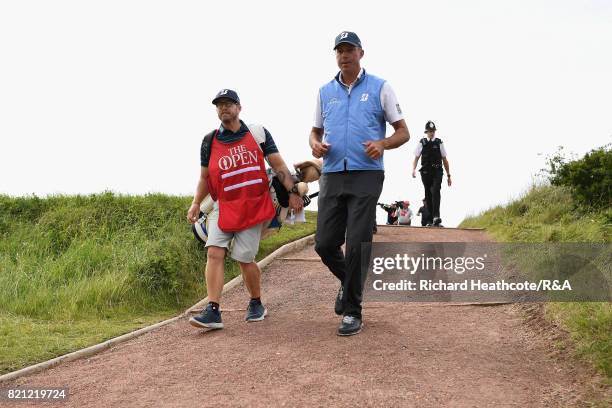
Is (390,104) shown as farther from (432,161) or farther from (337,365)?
(432,161)

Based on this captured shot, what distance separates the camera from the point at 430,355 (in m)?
5.60

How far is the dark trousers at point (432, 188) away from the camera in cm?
1473

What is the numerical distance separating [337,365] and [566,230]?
579cm

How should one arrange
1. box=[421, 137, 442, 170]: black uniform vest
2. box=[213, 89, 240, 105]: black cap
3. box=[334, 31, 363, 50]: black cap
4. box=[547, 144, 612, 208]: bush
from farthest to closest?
box=[421, 137, 442, 170]: black uniform vest
box=[547, 144, 612, 208]: bush
box=[213, 89, 240, 105]: black cap
box=[334, 31, 363, 50]: black cap

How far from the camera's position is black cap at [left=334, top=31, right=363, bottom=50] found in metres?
5.87

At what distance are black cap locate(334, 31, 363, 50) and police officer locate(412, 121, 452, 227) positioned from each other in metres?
9.06

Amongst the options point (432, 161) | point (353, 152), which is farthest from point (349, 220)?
point (432, 161)

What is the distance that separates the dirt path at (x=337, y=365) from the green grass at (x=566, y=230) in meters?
0.24

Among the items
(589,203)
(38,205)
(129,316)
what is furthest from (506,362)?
(38,205)

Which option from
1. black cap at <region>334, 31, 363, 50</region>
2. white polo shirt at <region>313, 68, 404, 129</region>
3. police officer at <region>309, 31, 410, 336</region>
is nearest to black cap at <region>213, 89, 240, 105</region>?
police officer at <region>309, 31, 410, 336</region>

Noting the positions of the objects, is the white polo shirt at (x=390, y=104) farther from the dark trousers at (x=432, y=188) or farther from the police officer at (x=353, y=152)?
the dark trousers at (x=432, y=188)

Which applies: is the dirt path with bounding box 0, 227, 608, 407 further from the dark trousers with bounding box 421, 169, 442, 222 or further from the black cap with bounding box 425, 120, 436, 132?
the black cap with bounding box 425, 120, 436, 132

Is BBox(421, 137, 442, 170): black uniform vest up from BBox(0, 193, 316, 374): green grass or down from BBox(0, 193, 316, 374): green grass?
up

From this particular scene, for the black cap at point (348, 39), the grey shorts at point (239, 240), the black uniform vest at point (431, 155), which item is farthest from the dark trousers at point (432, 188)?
the black cap at point (348, 39)
